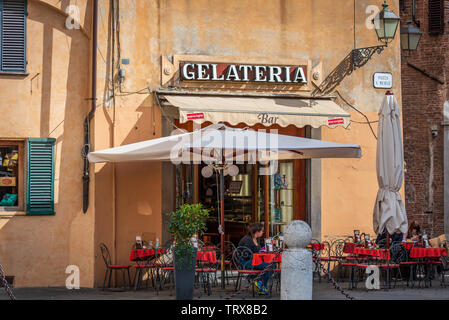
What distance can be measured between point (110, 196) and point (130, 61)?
256 centimetres

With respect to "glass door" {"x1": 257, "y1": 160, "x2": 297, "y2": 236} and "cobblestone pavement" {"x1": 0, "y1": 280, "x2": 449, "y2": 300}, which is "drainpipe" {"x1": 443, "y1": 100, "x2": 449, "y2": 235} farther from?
"cobblestone pavement" {"x1": 0, "y1": 280, "x2": 449, "y2": 300}

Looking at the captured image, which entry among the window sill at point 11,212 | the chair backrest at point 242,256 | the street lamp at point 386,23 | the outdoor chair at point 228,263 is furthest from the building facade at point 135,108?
the chair backrest at point 242,256

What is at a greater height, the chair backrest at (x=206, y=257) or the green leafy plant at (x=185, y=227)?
the green leafy plant at (x=185, y=227)

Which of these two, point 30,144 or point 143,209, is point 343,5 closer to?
point 143,209

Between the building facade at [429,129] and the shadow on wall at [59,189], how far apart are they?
936 cm

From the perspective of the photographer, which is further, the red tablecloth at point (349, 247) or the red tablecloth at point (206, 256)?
the red tablecloth at point (349, 247)

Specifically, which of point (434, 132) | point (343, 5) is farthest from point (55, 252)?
point (434, 132)

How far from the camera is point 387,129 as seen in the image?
43.2 ft

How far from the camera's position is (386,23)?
14.7 metres

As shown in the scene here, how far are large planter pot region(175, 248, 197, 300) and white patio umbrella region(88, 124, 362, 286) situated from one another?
1.23 m

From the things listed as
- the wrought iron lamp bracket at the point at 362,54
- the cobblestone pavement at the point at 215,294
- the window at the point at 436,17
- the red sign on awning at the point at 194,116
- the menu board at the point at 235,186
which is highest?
the window at the point at 436,17

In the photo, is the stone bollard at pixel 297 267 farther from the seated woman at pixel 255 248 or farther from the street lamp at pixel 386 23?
the street lamp at pixel 386 23

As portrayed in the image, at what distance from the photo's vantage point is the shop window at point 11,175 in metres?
13.9

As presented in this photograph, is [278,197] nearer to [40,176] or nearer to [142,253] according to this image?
[142,253]
